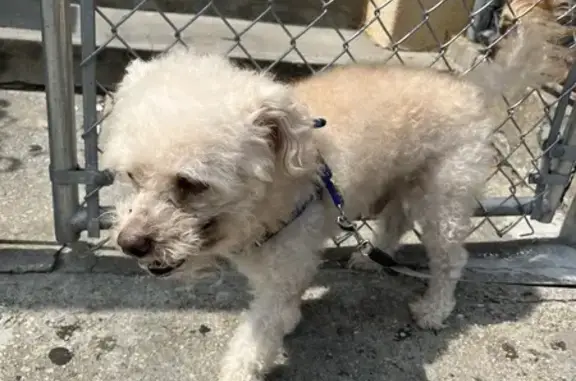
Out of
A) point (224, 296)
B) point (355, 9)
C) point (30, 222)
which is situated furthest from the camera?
point (355, 9)

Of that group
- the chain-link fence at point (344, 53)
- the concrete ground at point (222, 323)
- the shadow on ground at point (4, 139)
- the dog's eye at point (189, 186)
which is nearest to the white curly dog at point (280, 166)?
the dog's eye at point (189, 186)

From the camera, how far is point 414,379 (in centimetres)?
226

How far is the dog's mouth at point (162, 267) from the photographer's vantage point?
174cm

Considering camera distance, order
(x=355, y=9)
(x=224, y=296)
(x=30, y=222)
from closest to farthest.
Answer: (x=224, y=296) → (x=30, y=222) → (x=355, y=9)

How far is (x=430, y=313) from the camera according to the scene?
2.48 meters

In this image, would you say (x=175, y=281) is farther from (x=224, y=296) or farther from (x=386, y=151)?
(x=386, y=151)

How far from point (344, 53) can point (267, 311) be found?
4.51 ft

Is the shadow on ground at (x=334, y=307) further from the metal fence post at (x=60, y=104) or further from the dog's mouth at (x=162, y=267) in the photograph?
the dog's mouth at (x=162, y=267)

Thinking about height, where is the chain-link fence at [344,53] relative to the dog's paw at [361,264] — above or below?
above

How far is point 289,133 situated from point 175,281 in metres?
0.94

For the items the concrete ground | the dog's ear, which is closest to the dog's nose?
the dog's ear

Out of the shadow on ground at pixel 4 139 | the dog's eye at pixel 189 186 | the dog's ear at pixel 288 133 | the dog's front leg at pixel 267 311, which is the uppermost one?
the dog's ear at pixel 288 133

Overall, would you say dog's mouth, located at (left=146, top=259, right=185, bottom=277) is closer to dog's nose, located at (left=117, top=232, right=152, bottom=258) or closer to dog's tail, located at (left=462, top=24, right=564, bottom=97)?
dog's nose, located at (left=117, top=232, right=152, bottom=258)

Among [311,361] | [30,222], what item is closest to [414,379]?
[311,361]
